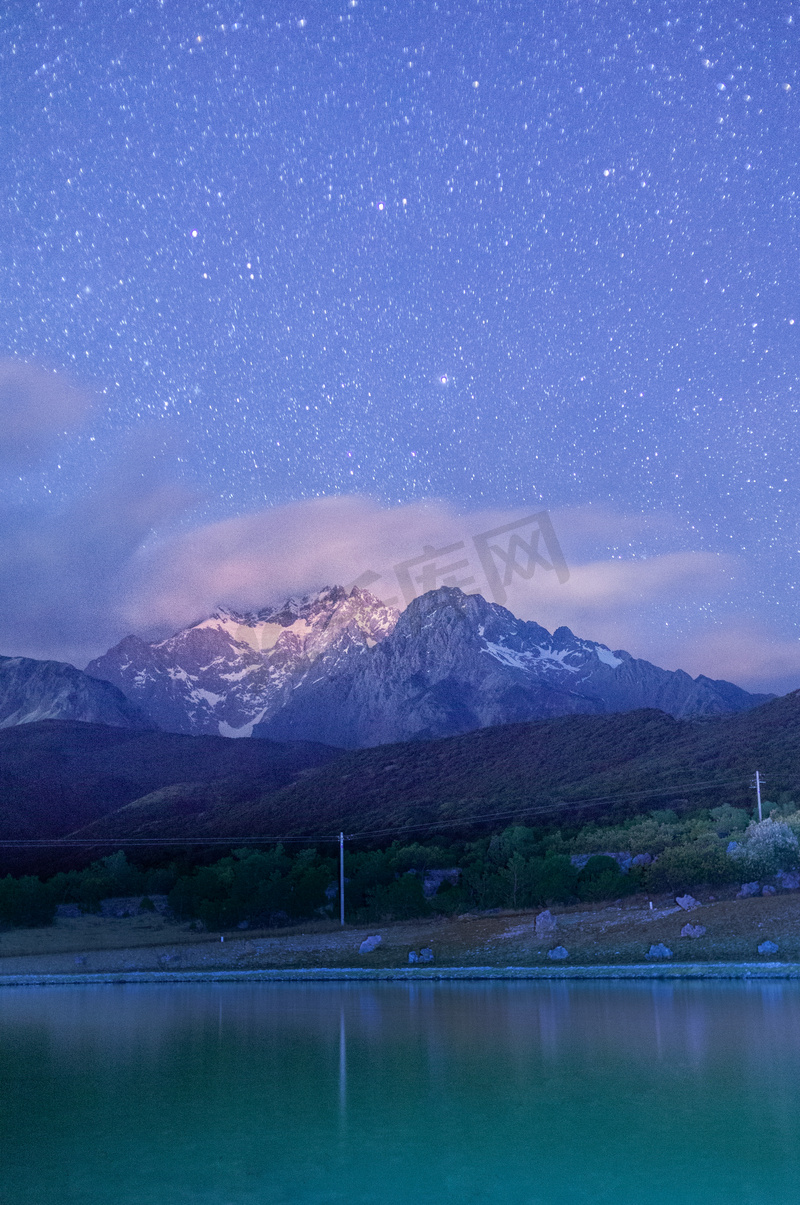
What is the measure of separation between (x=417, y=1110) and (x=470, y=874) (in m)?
61.3

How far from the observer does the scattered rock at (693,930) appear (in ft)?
170

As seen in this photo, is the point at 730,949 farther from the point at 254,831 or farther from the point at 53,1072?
the point at 254,831

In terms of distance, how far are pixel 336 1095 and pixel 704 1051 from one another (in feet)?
27.0

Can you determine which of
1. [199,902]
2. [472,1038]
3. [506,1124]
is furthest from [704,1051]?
[199,902]

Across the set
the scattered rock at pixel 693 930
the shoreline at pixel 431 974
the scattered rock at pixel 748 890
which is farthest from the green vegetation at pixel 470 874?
the shoreline at pixel 431 974

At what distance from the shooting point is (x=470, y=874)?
76.6 meters

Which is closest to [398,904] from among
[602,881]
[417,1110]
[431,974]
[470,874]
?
[470,874]

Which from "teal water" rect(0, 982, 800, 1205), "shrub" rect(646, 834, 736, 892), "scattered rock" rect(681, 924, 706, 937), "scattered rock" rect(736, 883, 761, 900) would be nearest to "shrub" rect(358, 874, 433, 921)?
"shrub" rect(646, 834, 736, 892)

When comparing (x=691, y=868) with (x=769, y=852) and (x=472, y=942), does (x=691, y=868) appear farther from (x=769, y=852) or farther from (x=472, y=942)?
(x=472, y=942)

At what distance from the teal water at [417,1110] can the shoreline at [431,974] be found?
13855 mm

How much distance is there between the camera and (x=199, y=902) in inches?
3206

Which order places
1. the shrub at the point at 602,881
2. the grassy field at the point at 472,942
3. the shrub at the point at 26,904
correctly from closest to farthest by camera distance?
the grassy field at the point at 472,942
the shrub at the point at 602,881
the shrub at the point at 26,904

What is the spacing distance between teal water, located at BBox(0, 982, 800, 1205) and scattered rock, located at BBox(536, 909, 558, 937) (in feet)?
88.3

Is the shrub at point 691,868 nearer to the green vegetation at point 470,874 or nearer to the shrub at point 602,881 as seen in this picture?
the green vegetation at point 470,874
